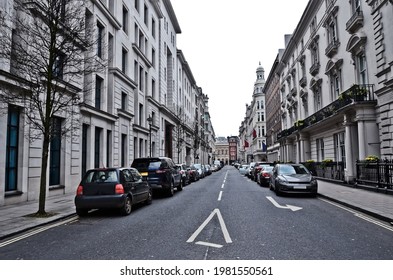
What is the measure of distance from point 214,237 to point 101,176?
476cm

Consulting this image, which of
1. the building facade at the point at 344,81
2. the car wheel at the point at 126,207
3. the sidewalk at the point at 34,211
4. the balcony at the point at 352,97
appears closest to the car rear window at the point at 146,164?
the sidewalk at the point at 34,211

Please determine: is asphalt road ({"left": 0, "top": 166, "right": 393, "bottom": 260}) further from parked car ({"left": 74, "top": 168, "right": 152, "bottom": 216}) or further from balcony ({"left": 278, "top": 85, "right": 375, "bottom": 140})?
balcony ({"left": 278, "top": 85, "right": 375, "bottom": 140})

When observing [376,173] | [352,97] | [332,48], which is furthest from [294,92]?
[376,173]

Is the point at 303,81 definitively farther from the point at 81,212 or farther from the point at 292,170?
the point at 81,212

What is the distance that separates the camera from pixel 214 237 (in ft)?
20.4

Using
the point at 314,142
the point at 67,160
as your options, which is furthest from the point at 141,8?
the point at 314,142

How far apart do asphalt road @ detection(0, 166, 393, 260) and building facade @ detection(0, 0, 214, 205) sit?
17.5 feet

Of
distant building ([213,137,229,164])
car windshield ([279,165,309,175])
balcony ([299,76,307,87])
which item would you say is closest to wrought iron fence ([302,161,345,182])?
car windshield ([279,165,309,175])

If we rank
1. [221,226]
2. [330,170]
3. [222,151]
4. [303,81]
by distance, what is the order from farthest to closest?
[222,151] → [303,81] → [330,170] → [221,226]

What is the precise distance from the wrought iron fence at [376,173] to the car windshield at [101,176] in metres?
11.4

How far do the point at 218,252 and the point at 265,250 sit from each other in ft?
2.72

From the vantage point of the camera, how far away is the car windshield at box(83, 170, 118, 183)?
9352 mm

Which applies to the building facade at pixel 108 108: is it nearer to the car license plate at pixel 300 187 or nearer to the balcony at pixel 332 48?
the car license plate at pixel 300 187
